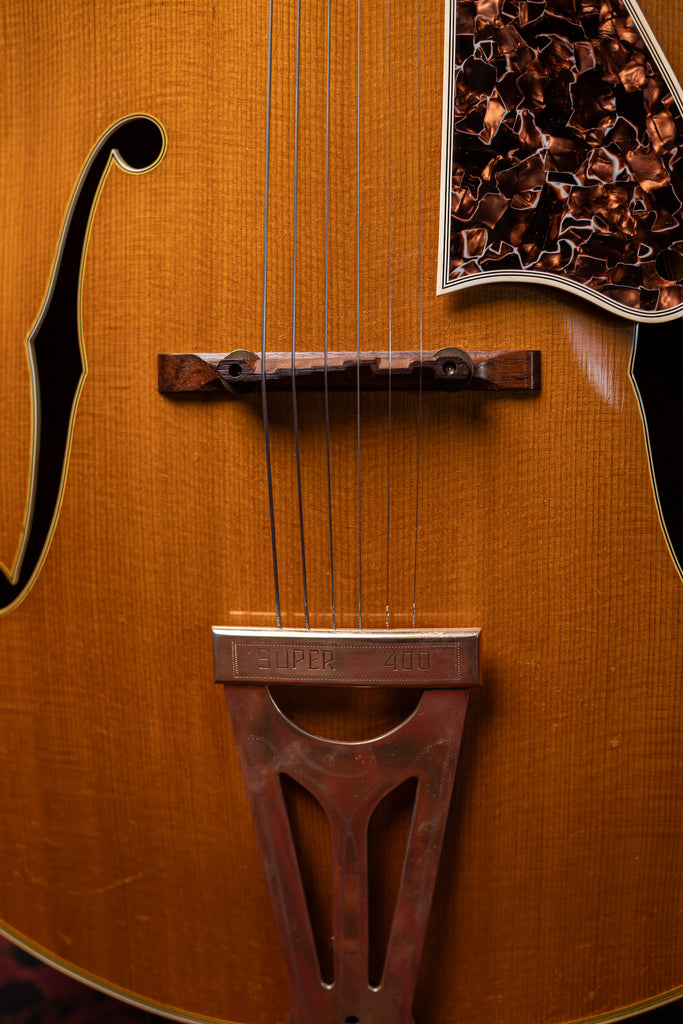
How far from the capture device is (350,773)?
0.59 m

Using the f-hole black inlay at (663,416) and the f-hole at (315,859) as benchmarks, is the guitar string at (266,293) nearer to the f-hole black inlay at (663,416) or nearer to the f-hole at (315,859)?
the f-hole at (315,859)

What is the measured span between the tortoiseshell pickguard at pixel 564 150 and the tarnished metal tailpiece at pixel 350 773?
31cm

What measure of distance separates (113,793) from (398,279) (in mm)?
519

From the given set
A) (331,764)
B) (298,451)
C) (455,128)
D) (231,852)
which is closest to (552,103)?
(455,128)

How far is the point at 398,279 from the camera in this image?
60 centimetres

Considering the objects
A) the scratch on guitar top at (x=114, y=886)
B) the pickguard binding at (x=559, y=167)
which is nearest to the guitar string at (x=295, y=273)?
the pickguard binding at (x=559, y=167)

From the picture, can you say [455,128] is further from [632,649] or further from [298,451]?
[632,649]

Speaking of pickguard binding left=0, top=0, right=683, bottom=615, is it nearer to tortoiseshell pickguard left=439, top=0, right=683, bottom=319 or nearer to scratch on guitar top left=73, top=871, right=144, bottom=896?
tortoiseshell pickguard left=439, top=0, right=683, bottom=319

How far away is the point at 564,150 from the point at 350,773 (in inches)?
21.0

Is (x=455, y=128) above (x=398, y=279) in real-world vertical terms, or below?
above

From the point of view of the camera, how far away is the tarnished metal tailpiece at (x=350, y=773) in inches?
22.6

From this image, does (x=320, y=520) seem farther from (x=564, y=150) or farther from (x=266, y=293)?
(x=564, y=150)

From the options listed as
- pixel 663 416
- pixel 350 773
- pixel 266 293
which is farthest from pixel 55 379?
pixel 663 416

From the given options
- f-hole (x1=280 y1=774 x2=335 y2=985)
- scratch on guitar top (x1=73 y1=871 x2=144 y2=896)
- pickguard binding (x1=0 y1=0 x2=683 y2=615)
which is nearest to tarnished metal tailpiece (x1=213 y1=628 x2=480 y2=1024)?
f-hole (x1=280 y1=774 x2=335 y2=985)
